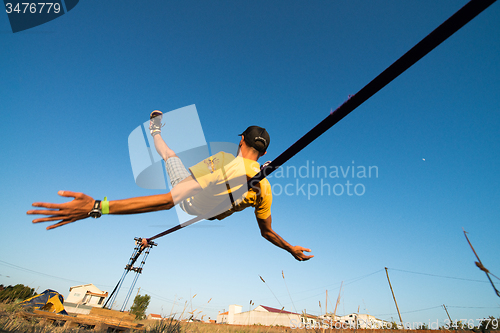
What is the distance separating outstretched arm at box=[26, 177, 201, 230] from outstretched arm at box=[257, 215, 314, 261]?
2262 mm

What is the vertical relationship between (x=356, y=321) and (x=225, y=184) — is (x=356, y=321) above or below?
below

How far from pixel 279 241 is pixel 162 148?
9.81 ft

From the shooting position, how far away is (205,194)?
3.19 metres

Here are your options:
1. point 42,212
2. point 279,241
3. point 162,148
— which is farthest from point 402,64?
point 162,148

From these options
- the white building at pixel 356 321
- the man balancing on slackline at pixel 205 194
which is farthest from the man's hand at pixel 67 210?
the white building at pixel 356 321

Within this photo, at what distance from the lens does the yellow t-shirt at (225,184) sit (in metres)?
2.97

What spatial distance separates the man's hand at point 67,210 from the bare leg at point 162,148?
1.95 m

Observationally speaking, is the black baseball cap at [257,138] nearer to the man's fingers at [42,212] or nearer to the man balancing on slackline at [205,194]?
the man balancing on slackline at [205,194]

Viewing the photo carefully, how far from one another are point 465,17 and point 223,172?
8.89 feet

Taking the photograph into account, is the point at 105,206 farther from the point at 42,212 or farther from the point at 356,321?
the point at 356,321

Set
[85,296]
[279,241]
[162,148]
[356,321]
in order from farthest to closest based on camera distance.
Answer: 1. [85,296]
2. [279,241]
3. [162,148]
4. [356,321]

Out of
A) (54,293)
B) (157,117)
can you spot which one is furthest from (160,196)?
(54,293)

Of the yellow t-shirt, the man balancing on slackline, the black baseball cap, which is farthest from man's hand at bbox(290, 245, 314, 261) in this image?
the black baseball cap

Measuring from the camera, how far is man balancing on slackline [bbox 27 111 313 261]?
2092 millimetres
